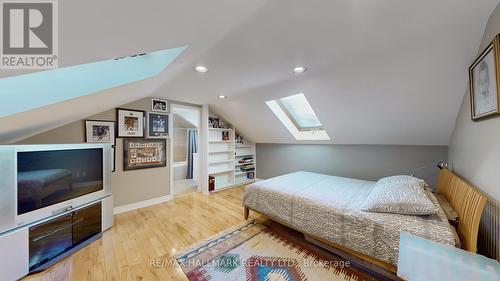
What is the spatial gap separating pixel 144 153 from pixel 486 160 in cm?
423

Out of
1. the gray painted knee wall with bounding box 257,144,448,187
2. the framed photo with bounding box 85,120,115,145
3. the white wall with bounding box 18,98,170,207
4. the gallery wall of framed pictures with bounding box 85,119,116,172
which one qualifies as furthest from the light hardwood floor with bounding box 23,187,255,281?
the gray painted knee wall with bounding box 257,144,448,187

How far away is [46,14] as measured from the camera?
0.69 m

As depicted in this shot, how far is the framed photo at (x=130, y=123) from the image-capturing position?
2.94 metres

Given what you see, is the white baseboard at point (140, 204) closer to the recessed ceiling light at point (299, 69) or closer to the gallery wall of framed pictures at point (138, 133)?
the gallery wall of framed pictures at point (138, 133)

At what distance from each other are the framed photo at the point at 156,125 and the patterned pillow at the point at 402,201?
11.2ft

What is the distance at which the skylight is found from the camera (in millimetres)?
3381

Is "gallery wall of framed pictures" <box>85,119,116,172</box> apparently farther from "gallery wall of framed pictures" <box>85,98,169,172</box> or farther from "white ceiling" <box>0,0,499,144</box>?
"white ceiling" <box>0,0,499,144</box>

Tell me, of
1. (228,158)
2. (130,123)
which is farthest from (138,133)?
(228,158)

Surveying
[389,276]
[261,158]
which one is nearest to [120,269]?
[389,276]

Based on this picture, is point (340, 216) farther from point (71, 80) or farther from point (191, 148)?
point (191, 148)

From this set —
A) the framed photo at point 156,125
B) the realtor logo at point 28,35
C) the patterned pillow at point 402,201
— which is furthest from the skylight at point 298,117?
the realtor logo at point 28,35

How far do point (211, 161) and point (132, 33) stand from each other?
11.5 feet

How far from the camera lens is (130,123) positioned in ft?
10.0

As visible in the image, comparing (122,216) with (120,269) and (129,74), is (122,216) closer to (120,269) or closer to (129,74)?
(120,269)
